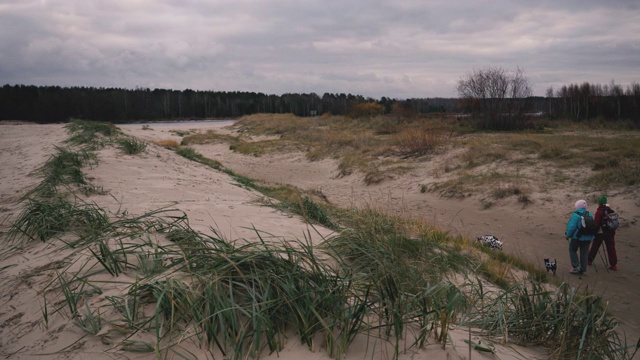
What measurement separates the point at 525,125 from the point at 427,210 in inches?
777

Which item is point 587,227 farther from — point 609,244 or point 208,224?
point 208,224

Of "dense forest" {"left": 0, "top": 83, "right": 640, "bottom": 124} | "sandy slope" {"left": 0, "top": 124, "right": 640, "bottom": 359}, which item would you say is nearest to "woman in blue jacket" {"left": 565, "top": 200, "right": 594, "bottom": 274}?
"sandy slope" {"left": 0, "top": 124, "right": 640, "bottom": 359}

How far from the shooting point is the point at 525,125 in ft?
93.9

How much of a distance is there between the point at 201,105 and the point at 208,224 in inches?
4628

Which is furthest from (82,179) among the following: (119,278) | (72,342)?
(72,342)

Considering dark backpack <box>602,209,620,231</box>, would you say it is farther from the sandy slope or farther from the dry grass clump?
the dry grass clump

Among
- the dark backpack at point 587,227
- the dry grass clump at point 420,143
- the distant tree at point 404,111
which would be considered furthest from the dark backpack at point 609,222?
the distant tree at point 404,111

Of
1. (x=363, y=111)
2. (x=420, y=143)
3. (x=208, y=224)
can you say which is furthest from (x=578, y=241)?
(x=363, y=111)

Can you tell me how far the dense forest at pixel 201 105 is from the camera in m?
39.8

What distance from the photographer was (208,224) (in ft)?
17.1

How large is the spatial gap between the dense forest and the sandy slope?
19.9 m

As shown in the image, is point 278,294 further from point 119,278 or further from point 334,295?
point 119,278

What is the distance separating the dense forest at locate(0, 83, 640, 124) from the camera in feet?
130

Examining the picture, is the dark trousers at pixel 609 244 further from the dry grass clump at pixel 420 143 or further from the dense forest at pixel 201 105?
the dense forest at pixel 201 105
